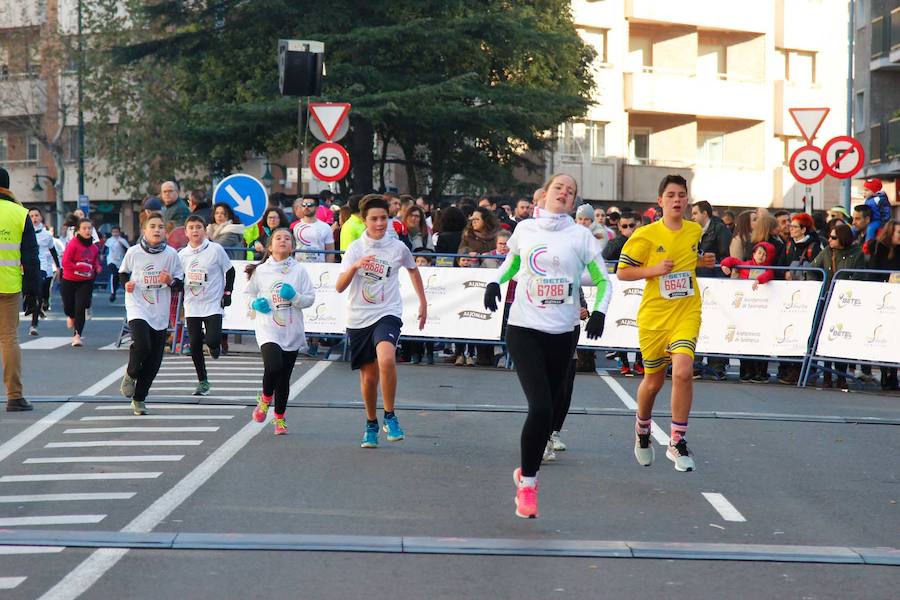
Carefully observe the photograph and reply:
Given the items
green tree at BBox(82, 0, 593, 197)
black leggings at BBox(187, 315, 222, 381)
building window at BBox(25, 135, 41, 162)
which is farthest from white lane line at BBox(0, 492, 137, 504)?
building window at BBox(25, 135, 41, 162)

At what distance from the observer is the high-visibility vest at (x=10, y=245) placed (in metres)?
13.7

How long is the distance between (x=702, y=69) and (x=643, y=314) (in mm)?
50197

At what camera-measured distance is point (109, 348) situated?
20688mm

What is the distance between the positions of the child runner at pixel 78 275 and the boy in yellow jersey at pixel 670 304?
40.2ft

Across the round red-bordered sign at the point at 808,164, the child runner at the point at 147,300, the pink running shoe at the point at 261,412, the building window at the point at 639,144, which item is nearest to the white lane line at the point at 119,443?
the pink running shoe at the point at 261,412

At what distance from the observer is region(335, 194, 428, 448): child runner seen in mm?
11695

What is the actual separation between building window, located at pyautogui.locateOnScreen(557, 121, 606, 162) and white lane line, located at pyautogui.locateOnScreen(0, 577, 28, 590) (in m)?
50.2

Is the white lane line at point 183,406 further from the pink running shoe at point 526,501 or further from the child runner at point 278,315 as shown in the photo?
the pink running shoe at point 526,501

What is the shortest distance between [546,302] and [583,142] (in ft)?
159

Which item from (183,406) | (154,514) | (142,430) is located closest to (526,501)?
(154,514)

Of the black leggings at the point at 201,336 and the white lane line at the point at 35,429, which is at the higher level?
the black leggings at the point at 201,336

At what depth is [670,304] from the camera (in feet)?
34.7

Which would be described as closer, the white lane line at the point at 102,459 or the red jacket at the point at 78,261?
the white lane line at the point at 102,459

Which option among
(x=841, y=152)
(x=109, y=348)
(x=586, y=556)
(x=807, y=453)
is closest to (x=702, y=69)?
(x=841, y=152)
